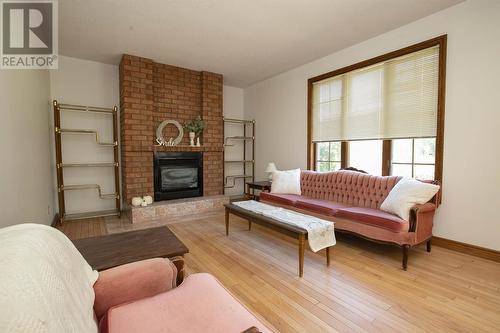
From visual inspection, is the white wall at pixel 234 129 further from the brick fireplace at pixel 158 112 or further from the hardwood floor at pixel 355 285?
the hardwood floor at pixel 355 285

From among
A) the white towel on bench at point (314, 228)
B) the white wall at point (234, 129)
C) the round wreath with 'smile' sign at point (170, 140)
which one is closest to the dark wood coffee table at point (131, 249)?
the white towel on bench at point (314, 228)

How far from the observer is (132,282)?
1153 mm

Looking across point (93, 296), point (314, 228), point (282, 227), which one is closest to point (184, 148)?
point (282, 227)

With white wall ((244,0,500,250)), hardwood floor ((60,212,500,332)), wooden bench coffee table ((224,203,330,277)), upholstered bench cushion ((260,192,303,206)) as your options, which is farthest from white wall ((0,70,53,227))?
white wall ((244,0,500,250))

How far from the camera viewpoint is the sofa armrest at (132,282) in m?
1.09

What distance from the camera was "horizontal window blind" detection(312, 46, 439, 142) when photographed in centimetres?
287

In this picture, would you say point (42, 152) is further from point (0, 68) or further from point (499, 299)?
point (499, 299)

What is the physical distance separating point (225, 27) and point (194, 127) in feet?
6.65

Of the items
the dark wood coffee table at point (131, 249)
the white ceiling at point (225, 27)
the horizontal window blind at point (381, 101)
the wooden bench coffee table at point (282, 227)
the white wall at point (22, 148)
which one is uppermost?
the white ceiling at point (225, 27)

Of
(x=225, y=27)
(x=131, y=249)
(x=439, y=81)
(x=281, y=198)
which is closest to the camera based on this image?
(x=131, y=249)

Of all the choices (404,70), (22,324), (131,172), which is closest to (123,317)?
(22,324)

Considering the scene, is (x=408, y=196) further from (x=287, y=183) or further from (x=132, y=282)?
(x=132, y=282)

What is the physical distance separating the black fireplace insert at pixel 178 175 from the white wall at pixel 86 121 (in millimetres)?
899

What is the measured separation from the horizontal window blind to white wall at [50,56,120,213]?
147 inches
